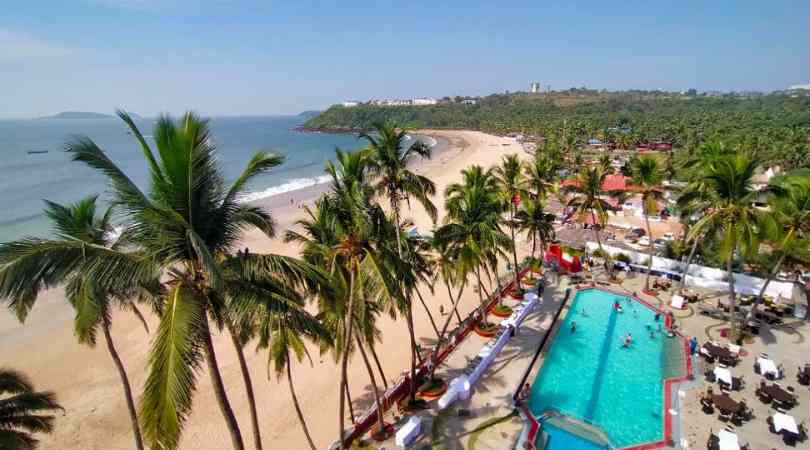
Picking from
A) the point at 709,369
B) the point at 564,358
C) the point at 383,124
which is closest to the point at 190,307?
the point at 383,124

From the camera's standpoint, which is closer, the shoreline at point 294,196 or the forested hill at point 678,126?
the shoreline at point 294,196

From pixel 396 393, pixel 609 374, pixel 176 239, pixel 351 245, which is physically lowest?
pixel 609 374

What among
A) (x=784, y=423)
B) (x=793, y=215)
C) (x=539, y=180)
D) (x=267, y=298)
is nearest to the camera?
(x=267, y=298)

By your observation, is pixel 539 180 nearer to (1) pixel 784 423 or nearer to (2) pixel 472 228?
(2) pixel 472 228

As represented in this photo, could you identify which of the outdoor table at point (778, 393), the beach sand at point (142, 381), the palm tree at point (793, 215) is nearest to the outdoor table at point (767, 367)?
the outdoor table at point (778, 393)

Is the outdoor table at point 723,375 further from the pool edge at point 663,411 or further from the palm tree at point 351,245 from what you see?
the palm tree at point 351,245

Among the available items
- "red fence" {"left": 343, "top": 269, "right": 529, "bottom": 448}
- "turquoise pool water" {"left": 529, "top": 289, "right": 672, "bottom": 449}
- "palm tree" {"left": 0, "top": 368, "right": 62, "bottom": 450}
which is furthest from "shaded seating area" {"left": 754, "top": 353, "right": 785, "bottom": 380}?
"palm tree" {"left": 0, "top": 368, "right": 62, "bottom": 450}

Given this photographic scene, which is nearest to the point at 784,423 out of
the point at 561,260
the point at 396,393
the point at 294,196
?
the point at 396,393
